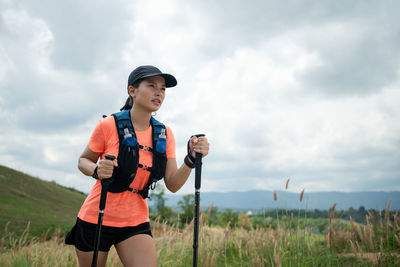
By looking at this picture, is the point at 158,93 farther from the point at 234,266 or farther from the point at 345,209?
the point at 345,209

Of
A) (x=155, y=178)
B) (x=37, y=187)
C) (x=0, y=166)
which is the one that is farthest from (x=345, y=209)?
(x=0, y=166)

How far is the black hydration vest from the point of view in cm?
324

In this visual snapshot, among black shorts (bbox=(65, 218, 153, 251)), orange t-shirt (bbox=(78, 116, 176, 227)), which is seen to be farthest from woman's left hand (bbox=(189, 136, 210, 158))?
black shorts (bbox=(65, 218, 153, 251))

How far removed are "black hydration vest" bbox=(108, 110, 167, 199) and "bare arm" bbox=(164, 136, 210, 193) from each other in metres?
0.15

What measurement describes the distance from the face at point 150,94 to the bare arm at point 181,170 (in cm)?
56

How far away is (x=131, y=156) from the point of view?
10.6ft

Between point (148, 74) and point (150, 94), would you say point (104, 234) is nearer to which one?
point (150, 94)

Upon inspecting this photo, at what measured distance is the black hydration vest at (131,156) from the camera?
3.24 m

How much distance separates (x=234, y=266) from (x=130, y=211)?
3699 mm

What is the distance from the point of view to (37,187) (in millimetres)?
21203

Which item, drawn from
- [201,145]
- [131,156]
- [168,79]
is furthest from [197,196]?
[168,79]

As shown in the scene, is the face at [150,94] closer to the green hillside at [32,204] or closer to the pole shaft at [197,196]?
the pole shaft at [197,196]

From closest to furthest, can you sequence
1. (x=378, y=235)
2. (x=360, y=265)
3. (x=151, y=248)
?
(x=151, y=248) → (x=360, y=265) → (x=378, y=235)

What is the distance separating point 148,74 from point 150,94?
210 mm
